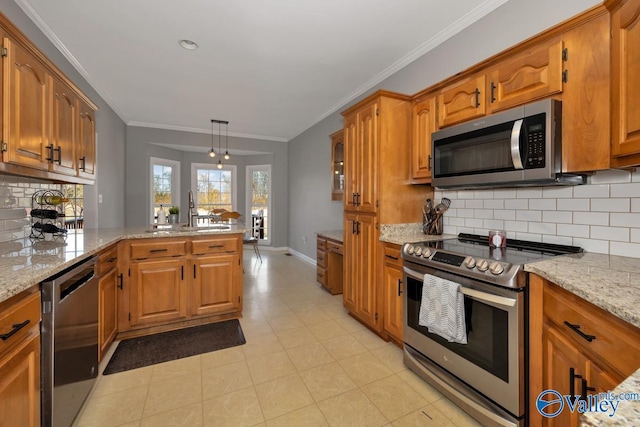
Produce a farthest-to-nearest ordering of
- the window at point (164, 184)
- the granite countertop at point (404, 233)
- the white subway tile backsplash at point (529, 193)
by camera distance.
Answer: the window at point (164, 184)
the granite countertop at point (404, 233)
the white subway tile backsplash at point (529, 193)

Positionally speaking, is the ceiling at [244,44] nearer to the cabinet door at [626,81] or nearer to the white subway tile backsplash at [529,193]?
the cabinet door at [626,81]

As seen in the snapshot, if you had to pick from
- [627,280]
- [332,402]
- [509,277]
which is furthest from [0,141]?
[627,280]

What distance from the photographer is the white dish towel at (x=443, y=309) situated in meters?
1.67

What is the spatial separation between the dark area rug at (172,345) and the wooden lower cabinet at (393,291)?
1.31 meters

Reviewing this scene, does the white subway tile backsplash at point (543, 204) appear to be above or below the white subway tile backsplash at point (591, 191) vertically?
below

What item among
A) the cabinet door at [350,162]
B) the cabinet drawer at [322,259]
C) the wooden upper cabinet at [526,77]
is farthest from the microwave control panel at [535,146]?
the cabinet drawer at [322,259]

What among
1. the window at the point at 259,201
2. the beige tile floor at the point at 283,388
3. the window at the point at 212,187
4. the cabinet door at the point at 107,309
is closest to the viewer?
the beige tile floor at the point at 283,388

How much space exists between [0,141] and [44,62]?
0.72 meters

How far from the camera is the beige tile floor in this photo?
5.41 ft

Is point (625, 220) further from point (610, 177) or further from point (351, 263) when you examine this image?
point (351, 263)

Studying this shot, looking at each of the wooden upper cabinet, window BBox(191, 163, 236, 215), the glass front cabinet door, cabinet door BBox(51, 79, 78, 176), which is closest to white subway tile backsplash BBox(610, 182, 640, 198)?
the wooden upper cabinet

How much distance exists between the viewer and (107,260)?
2.21 meters

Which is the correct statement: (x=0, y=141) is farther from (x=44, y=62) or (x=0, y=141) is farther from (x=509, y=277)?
(x=509, y=277)

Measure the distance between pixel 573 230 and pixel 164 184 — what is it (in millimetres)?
6685
